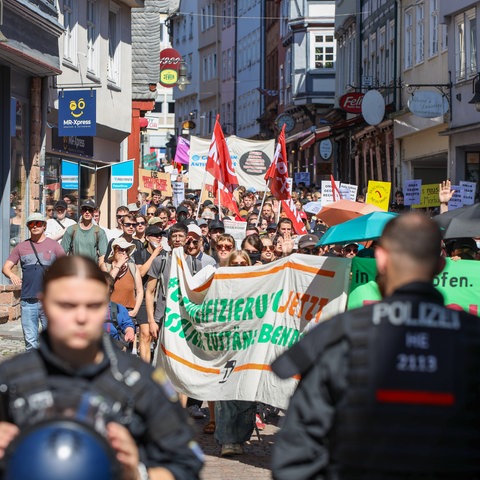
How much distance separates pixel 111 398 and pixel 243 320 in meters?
6.93

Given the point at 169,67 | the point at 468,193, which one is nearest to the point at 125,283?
→ the point at 468,193

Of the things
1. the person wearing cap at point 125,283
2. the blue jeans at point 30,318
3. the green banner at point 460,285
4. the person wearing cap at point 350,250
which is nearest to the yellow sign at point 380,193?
the person wearing cap at point 350,250

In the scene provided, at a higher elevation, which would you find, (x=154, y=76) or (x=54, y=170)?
(x=154, y=76)

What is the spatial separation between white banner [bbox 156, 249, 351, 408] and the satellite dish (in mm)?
25613

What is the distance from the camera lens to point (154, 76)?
36406mm

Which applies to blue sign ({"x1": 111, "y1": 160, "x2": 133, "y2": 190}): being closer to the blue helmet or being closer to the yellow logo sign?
the yellow logo sign

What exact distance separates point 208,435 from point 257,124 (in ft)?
228

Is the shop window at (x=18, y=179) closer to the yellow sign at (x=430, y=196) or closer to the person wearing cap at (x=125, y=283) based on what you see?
the yellow sign at (x=430, y=196)

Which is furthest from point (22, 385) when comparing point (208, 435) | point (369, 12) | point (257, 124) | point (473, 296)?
point (257, 124)

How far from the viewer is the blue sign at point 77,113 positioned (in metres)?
23.9

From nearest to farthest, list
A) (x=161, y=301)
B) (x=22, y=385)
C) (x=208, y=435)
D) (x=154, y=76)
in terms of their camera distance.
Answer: (x=22, y=385) < (x=208, y=435) < (x=161, y=301) < (x=154, y=76)

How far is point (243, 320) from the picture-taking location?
10594 mm

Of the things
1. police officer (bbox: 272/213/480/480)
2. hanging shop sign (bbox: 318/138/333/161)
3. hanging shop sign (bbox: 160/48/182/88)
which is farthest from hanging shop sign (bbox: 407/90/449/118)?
hanging shop sign (bbox: 160/48/182/88)

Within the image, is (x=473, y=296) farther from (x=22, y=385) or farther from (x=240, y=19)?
(x=240, y=19)
